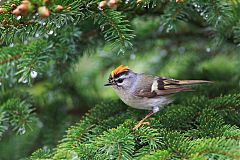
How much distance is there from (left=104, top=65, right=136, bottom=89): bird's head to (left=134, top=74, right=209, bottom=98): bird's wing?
0.06 m

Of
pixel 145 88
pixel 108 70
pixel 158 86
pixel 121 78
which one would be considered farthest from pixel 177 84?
pixel 108 70

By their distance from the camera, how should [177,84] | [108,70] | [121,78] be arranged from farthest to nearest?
[108,70] → [121,78] → [177,84]

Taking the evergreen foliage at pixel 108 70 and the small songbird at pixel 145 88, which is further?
the small songbird at pixel 145 88

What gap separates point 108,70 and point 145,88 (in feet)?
2.76

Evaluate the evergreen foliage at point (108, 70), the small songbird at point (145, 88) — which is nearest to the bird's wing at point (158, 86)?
the small songbird at point (145, 88)

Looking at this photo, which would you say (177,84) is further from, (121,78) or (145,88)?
(121,78)

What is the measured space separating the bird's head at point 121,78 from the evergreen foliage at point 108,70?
0.50 ft

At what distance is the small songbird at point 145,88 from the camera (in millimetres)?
2588

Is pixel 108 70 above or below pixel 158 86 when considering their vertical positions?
below

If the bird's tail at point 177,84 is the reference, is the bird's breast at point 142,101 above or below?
below

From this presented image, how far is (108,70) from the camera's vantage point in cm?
351

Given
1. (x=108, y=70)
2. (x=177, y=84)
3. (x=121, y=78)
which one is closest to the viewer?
(x=177, y=84)

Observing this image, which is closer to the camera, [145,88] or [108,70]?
[145,88]

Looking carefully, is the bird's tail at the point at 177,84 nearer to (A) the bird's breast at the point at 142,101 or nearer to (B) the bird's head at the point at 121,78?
(A) the bird's breast at the point at 142,101
